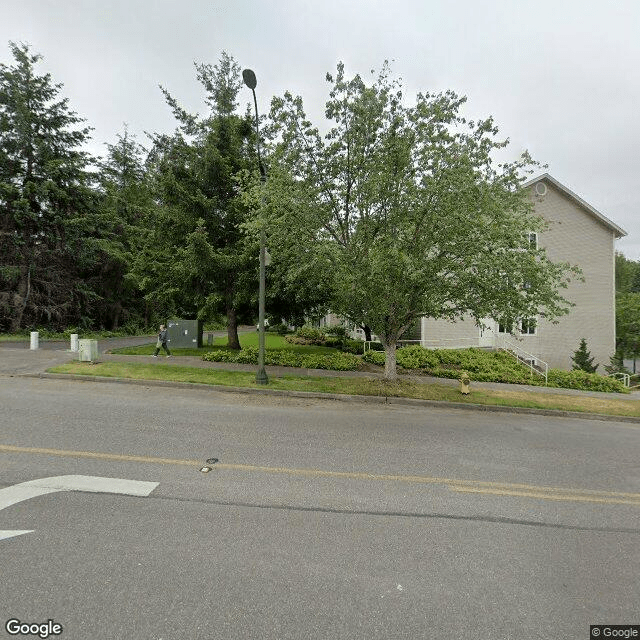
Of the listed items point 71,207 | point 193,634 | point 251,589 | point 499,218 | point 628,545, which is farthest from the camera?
point 71,207

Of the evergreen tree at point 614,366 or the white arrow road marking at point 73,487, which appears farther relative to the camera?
the evergreen tree at point 614,366

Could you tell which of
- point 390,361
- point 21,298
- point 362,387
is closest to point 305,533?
point 362,387

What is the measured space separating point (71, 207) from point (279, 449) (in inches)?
946

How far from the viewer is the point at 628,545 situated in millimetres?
3164

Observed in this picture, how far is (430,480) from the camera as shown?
14.0ft

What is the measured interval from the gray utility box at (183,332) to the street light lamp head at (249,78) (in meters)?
11.3

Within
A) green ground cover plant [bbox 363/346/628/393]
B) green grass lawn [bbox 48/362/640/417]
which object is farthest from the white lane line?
green ground cover plant [bbox 363/346/628/393]

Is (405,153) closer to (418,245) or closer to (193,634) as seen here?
(418,245)

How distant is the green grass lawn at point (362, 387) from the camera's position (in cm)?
917

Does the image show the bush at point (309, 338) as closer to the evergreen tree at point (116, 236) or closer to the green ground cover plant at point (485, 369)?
the green ground cover plant at point (485, 369)

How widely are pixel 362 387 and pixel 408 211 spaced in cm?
495

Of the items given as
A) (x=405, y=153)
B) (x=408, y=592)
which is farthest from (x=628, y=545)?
(x=405, y=153)

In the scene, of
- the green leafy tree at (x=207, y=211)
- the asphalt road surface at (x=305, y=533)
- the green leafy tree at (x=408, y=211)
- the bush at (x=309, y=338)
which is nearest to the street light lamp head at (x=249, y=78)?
the green leafy tree at (x=408, y=211)

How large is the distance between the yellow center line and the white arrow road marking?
57 centimetres
